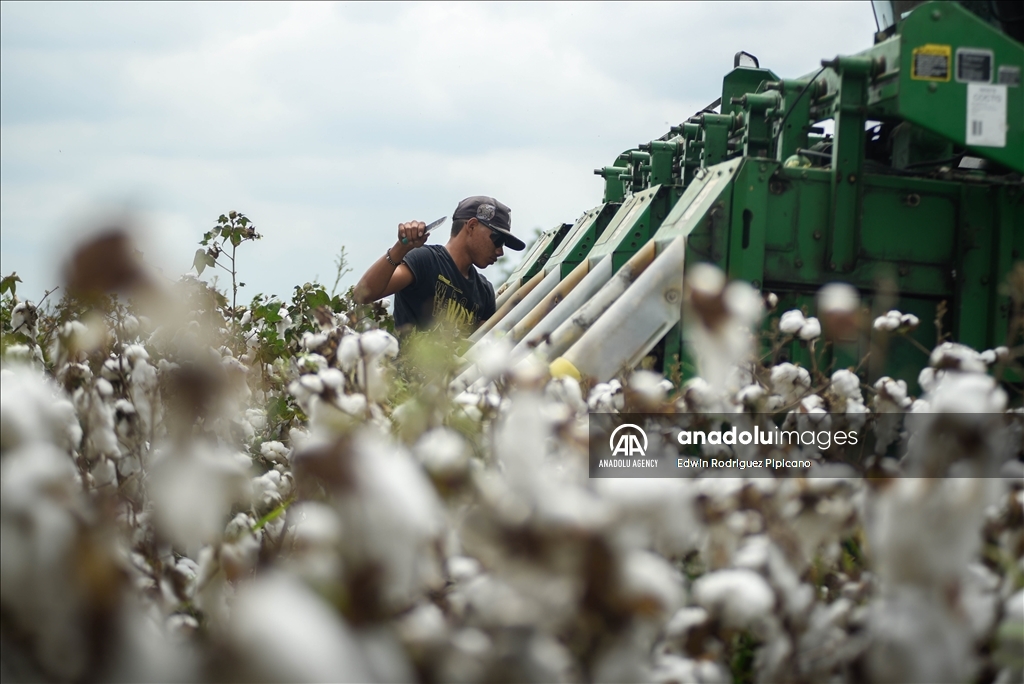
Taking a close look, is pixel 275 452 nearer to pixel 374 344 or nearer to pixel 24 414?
pixel 374 344

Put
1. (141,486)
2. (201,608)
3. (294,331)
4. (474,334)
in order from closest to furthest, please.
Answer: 1. (201,608)
2. (141,486)
3. (294,331)
4. (474,334)

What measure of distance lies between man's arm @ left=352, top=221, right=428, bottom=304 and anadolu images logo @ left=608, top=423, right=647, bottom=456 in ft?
12.9

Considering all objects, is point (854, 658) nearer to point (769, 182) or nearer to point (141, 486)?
point (141, 486)

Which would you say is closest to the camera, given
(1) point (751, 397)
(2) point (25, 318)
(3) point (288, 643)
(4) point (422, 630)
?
(3) point (288, 643)

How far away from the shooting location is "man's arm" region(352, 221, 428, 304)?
20.5ft

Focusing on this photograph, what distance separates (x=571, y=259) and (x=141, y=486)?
4953 millimetres

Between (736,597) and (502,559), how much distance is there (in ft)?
1.19

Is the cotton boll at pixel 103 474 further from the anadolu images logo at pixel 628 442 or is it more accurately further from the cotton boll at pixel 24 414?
the anadolu images logo at pixel 628 442

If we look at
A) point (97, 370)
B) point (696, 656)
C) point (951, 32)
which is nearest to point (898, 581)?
point (696, 656)

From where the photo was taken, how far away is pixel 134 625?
0.93 meters

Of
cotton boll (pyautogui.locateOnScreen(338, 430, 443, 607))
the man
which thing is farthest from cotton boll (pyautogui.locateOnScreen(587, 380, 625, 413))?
the man

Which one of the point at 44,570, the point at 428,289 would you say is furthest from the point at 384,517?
the point at 428,289

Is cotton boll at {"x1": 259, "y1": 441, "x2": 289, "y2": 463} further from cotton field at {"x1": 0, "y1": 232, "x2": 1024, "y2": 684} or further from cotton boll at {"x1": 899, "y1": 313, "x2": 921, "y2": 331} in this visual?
cotton boll at {"x1": 899, "y1": 313, "x2": 921, "y2": 331}

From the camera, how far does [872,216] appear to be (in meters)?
4.30
